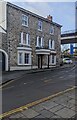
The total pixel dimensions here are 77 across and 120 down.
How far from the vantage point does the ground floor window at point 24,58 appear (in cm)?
2345

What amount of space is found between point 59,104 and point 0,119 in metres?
2.37

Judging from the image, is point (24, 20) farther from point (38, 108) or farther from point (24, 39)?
point (38, 108)

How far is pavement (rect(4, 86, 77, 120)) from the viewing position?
16.8ft

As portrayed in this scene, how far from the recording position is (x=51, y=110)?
18.3 feet

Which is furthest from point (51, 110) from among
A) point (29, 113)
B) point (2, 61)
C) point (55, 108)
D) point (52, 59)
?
point (52, 59)

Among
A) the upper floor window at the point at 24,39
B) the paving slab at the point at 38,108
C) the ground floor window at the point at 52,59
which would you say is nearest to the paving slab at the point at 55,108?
the paving slab at the point at 38,108

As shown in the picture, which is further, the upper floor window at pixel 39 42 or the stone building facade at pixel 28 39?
the upper floor window at pixel 39 42

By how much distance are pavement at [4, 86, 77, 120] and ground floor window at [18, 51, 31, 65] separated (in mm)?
17179

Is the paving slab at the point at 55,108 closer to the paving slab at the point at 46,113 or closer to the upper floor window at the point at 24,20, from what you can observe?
the paving slab at the point at 46,113

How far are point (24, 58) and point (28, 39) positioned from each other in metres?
3.22

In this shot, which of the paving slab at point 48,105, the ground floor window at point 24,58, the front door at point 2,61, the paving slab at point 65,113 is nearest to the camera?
the paving slab at point 65,113

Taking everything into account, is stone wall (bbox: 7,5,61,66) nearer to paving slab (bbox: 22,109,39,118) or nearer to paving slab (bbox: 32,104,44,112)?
paving slab (bbox: 32,104,44,112)

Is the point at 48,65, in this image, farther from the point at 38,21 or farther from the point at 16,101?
the point at 16,101

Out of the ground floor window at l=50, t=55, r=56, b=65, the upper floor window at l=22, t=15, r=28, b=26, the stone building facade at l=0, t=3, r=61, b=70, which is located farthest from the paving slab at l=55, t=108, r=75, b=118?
the ground floor window at l=50, t=55, r=56, b=65
